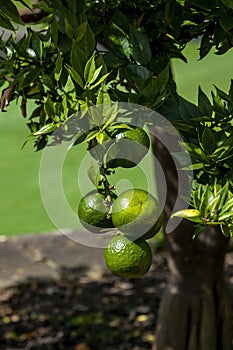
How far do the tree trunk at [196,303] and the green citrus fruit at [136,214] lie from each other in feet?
5.29

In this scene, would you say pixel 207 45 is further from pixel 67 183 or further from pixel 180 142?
pixel 67 183

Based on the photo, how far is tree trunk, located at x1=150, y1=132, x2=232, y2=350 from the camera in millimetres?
3137

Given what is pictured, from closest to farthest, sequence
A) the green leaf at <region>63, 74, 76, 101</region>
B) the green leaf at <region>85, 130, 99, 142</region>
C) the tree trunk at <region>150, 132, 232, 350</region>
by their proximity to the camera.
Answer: the green leaf at <region>85, 130, 99, 142</region> → the green leaf at <region>63, 74, 76, 101</region> → the tree trunk at <region>150, 132, 232, 350</region>

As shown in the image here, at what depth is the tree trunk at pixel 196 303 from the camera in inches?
123

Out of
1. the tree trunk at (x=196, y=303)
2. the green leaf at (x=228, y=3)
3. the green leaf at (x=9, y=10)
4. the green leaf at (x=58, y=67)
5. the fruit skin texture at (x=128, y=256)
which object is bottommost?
the tree trunk at (x=196, y=303)

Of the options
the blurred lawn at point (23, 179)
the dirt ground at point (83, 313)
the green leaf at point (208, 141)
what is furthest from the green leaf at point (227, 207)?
the blurred lawn at point (23, 179)

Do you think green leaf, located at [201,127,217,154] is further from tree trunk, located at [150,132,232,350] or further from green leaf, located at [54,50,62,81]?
tree trunk, located at [150,132,232,350]

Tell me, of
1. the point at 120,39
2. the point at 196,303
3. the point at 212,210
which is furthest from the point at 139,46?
the point at 196,303

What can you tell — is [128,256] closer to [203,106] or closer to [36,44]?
[203,106]

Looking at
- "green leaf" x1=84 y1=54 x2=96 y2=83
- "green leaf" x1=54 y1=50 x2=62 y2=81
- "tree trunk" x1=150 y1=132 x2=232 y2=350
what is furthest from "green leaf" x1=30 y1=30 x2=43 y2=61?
"tree trunk" x1=150 y1=132 x2=232 y2=350

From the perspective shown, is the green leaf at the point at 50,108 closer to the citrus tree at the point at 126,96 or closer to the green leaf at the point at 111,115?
the citrus tree at the point at 126,96

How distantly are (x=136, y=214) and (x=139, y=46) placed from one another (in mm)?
346

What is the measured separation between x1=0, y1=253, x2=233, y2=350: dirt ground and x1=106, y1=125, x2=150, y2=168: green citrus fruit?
2.93 m

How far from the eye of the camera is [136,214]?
1.44m
